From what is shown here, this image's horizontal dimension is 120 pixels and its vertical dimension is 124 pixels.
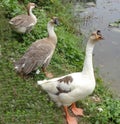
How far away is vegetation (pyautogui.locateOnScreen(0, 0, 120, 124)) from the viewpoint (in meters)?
6.21

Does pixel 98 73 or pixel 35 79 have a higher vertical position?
pixel 35 79

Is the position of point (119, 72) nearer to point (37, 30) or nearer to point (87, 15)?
Answer: point (37, 30)

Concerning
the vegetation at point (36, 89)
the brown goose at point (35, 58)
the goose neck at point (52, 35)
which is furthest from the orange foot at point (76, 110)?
the goose neck at point (52, 35)

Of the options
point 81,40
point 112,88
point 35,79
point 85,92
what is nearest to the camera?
point 85,92

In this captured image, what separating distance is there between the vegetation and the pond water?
552 millimetres

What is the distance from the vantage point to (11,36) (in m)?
8.88

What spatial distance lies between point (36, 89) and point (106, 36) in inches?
199

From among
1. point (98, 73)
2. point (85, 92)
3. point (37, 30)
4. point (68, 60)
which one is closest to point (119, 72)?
point (98, 73)

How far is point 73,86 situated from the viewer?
241 inches

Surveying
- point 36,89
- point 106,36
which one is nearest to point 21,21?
point 36,89

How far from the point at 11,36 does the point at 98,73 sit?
220cm

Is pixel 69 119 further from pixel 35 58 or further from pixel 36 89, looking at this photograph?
pixel 35 58

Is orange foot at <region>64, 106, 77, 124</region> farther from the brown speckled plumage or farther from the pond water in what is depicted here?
the pond water

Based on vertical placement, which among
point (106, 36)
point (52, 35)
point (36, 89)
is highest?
point (52, 35)
